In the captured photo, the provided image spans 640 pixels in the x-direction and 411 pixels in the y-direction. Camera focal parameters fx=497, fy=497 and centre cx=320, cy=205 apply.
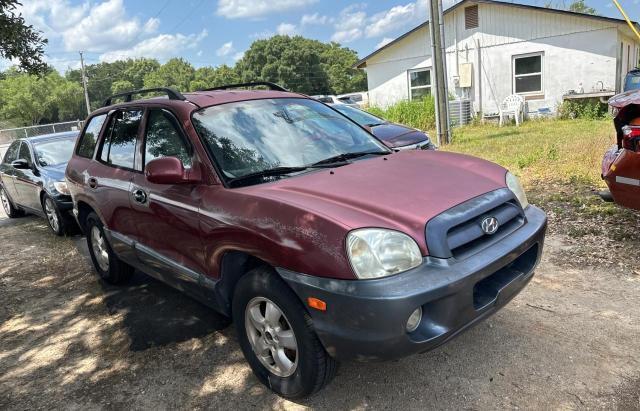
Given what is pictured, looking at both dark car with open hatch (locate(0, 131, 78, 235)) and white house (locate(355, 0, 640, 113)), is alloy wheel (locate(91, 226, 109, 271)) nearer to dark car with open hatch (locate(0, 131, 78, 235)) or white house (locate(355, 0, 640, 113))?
dark car with open hatch (locate(0, 131, 78, 235))

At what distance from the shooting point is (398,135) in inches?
331

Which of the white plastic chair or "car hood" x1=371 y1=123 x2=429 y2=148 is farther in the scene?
the white plastic chair

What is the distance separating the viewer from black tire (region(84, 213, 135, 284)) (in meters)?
4.81

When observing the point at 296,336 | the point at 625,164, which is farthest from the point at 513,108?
the point at 296,336

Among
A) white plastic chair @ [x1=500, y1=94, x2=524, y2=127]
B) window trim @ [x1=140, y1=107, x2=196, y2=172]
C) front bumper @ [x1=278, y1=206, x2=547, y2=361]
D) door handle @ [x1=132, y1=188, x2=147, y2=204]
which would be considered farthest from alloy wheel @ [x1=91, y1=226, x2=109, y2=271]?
white plastic chair @ [x1=500, y1=94, x2=524, y2=127]

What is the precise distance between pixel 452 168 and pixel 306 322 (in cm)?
141

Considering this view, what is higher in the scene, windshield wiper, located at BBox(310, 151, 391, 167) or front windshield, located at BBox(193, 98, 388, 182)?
front windshield, located at BBox(193, 98, 388, 182)

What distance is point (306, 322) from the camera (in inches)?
100

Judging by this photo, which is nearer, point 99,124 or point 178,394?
point 178,394

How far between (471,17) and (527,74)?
2.84m

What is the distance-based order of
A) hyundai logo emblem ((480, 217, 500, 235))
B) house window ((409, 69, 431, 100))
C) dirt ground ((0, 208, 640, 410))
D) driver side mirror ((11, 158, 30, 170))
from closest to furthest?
hyundai logo emblem ((480, 217, 500, 235)), dirt ground ((0, 208, 640, 410)), driver side mirror ((11, 158, 30, 170)), house window ((409, 69, 431, 100))

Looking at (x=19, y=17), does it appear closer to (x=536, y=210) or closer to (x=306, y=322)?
(x=306, y=322)

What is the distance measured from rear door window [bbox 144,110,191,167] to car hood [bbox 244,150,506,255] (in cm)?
77

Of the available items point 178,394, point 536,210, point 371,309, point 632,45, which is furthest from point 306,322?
point 632,45
